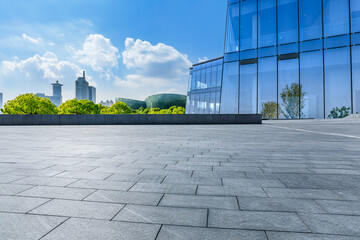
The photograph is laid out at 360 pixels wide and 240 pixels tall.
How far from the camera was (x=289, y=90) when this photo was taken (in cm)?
2612

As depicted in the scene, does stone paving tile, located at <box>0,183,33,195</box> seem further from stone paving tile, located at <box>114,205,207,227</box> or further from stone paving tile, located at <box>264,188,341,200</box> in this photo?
stone paving tile, located at <box>264,188,341,200</box>

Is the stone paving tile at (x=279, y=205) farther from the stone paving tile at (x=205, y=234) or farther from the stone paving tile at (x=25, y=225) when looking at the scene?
the stone paving tile at (x=25, y=225)

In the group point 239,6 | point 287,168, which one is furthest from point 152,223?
point 239,6

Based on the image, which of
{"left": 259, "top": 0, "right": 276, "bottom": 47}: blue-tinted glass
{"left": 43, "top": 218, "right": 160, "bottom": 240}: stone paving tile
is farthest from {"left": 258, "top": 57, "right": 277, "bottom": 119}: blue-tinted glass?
{"left": 43, "top": 218, "right": 160, "bottom": 240}: stone paving tile

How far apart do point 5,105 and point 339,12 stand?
6824cm

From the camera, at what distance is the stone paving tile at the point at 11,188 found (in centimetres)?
314

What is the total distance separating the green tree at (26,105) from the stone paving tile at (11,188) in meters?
62.3

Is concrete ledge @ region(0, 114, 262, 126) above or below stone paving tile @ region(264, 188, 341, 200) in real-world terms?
above

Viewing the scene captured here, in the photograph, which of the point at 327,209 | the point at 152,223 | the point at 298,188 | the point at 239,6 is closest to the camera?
the point at 152,223

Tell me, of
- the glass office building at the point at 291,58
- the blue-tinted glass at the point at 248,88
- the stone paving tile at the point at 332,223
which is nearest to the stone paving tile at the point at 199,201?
the stone paving tile at the point at 332,223

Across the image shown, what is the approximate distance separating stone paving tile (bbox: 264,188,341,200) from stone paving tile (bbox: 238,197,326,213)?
0.46 ft

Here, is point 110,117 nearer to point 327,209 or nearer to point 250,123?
point 250,123

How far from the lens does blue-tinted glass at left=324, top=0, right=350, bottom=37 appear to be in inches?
945

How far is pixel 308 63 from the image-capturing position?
25.2m
